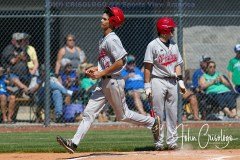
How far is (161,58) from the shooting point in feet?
42.6

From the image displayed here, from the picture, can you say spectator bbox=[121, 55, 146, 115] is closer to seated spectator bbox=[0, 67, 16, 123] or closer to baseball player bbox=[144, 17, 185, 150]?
seated spectator bbox=[0, 67, 16, 123]

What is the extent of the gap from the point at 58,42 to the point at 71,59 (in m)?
3.17

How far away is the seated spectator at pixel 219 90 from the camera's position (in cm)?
1945

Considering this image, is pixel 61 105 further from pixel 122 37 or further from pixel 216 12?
pixel 216 12

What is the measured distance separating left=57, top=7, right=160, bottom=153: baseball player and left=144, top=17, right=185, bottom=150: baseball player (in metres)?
1.29

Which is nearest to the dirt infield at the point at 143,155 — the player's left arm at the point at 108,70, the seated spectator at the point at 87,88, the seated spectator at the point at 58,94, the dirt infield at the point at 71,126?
the player's left arm at the point at 108,70

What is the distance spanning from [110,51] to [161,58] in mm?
1672

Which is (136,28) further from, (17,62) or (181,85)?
(181,85)

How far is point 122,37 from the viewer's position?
22281 mm

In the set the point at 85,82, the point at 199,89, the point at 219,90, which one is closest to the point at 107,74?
the point at 85,82

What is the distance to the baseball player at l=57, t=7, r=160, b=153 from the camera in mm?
11445

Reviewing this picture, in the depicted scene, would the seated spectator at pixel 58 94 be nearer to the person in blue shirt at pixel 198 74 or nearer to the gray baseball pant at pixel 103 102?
the person in blue shirt at pixel 198 74

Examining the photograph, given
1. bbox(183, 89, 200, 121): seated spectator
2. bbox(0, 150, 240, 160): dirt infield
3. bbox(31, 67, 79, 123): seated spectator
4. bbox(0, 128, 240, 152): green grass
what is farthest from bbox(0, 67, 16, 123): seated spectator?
bbox(0, 150, 240, 160): dirt infield

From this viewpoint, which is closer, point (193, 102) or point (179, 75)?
point (179, 75)
